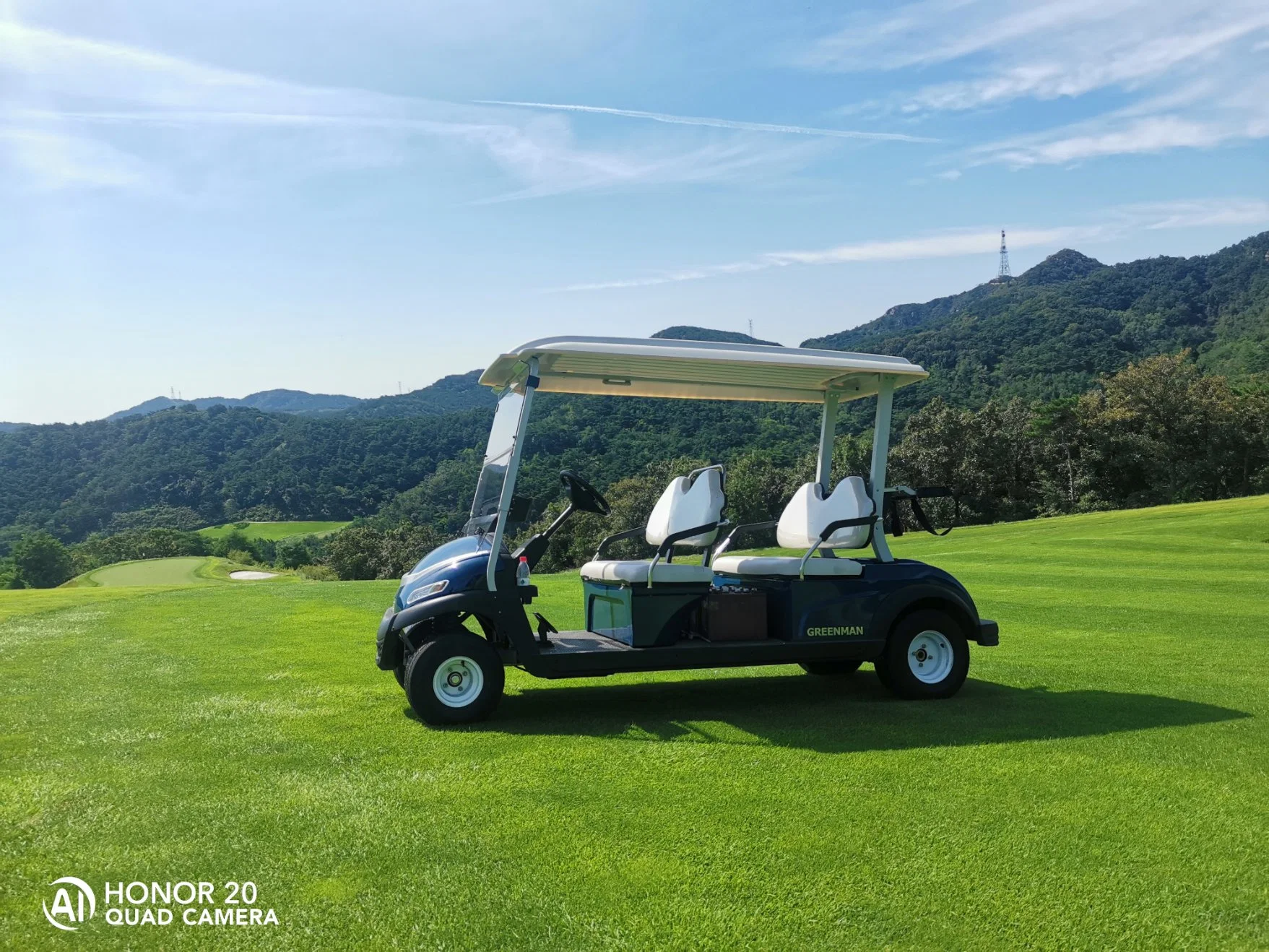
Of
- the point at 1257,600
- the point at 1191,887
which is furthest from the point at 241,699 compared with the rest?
the point at 1257,600

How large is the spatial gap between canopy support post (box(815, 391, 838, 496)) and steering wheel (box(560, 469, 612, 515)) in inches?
79.9

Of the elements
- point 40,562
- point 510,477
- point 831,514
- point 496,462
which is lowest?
point 40,562

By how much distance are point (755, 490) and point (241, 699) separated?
4.80 metres

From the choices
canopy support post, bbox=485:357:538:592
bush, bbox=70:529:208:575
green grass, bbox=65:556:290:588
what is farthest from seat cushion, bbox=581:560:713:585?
bush, bbox=70:529:208:575

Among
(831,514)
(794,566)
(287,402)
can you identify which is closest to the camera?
(794,566)

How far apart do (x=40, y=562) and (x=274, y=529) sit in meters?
16.6

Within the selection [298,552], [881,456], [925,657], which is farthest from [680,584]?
[298,552]

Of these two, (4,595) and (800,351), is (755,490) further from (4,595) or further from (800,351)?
(4,595)

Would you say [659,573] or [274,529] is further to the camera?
[274,529]

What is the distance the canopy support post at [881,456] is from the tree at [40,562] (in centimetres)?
5985

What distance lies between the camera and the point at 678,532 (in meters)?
6.53

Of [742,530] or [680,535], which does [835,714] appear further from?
[742,530]

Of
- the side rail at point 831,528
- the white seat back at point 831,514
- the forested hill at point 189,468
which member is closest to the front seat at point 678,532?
the side rail at point 831,528

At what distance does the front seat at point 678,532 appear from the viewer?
626 cm
